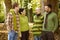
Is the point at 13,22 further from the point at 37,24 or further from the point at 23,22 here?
the point at 37,24

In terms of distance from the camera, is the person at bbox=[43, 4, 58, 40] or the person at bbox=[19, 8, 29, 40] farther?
the person at bbox=[19, 8, 29, 40]

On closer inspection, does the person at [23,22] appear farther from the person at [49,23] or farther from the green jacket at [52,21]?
the green jacket at [52,21]

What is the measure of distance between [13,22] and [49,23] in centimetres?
119

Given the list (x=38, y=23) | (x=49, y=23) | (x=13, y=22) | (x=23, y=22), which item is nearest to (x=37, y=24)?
(x=38, y=23)

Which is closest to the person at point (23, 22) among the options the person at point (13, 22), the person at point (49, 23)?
the person at point (13, 22)

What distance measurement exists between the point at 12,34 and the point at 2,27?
537 centimetres

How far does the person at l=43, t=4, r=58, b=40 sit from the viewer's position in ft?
27.0

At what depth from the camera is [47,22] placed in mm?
8336

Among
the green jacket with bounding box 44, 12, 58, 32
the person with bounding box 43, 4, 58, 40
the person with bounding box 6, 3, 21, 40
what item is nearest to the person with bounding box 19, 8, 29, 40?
the person with bounding box 6, 3, 21, 40

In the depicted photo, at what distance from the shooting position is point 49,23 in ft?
27.3

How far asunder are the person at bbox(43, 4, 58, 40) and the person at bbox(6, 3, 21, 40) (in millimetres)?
916

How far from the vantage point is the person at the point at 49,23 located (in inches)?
324

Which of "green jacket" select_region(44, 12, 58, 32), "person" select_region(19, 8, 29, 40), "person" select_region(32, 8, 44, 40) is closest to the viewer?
"green jacket" select_region(44, 12, 58, 32)

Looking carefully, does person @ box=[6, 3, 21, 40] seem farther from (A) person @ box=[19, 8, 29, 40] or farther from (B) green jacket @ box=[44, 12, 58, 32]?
(B) green jacket @ box=[44, 12, 58, 32]
